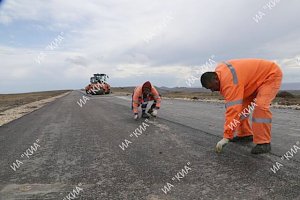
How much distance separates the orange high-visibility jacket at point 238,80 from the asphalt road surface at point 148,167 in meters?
0.68

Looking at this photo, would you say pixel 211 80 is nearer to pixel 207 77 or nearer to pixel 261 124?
pixel 207 77

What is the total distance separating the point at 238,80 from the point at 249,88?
0.51m

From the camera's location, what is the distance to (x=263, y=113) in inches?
206

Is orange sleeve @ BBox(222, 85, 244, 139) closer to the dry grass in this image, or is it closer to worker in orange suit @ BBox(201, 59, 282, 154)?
worker in orange suit @ BBox(201, 59, 282, 154)

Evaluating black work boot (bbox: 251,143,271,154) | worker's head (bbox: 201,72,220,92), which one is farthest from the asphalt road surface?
worker's head (bbox: 201,72,220,92)

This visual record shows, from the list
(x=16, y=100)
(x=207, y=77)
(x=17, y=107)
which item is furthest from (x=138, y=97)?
(x=16, y=100)

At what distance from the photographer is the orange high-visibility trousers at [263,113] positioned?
525 centimetres

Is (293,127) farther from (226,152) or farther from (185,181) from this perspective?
(185,181)

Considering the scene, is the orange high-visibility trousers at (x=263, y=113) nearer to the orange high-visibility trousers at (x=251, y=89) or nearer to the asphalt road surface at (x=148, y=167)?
the orange high-visibility trousers at (x=251, y=89)

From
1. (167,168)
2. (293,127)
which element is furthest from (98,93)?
(167,168)

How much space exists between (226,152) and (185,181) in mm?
1562

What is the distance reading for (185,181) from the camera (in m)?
4.08

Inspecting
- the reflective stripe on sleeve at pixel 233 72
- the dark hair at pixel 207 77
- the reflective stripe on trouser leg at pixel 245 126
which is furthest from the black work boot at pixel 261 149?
the dark hair at pixel 207 77

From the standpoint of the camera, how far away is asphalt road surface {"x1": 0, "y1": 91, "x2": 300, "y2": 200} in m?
3.76
